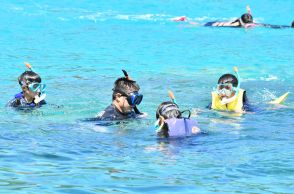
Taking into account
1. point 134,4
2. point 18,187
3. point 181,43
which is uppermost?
point 134,4

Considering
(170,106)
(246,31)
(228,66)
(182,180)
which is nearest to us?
(182,180)

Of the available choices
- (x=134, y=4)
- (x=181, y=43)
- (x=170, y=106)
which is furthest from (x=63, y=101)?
(x=134, y=4)

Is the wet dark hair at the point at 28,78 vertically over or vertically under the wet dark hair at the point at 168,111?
over

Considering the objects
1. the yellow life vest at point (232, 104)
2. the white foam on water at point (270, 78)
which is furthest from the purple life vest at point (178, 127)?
the white foam on water at point (270, 78)

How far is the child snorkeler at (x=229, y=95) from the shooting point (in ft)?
32.6

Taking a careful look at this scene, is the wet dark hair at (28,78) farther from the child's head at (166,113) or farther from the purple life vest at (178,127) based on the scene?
the purple life vest at (178,127)

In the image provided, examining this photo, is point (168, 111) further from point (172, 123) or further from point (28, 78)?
point (28, 78)

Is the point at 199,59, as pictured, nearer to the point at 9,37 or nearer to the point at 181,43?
the point at 181,43

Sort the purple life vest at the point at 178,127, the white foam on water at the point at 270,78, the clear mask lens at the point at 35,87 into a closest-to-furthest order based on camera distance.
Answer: the purple life vest at the point at 178,127
the clear mask lens at the point at 35,87
the white foam on water at the point at 270,78

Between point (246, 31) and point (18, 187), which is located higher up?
point (246, 31)

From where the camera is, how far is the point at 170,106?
25.7 ft

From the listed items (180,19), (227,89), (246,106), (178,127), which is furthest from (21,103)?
(180,19)

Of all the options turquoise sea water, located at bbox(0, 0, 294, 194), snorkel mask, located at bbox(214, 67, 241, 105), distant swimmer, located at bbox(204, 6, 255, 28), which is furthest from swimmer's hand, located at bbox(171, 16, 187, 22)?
snorkel mask, located at bbox(214, 67, 241, 105)

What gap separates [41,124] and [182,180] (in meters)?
3.28
